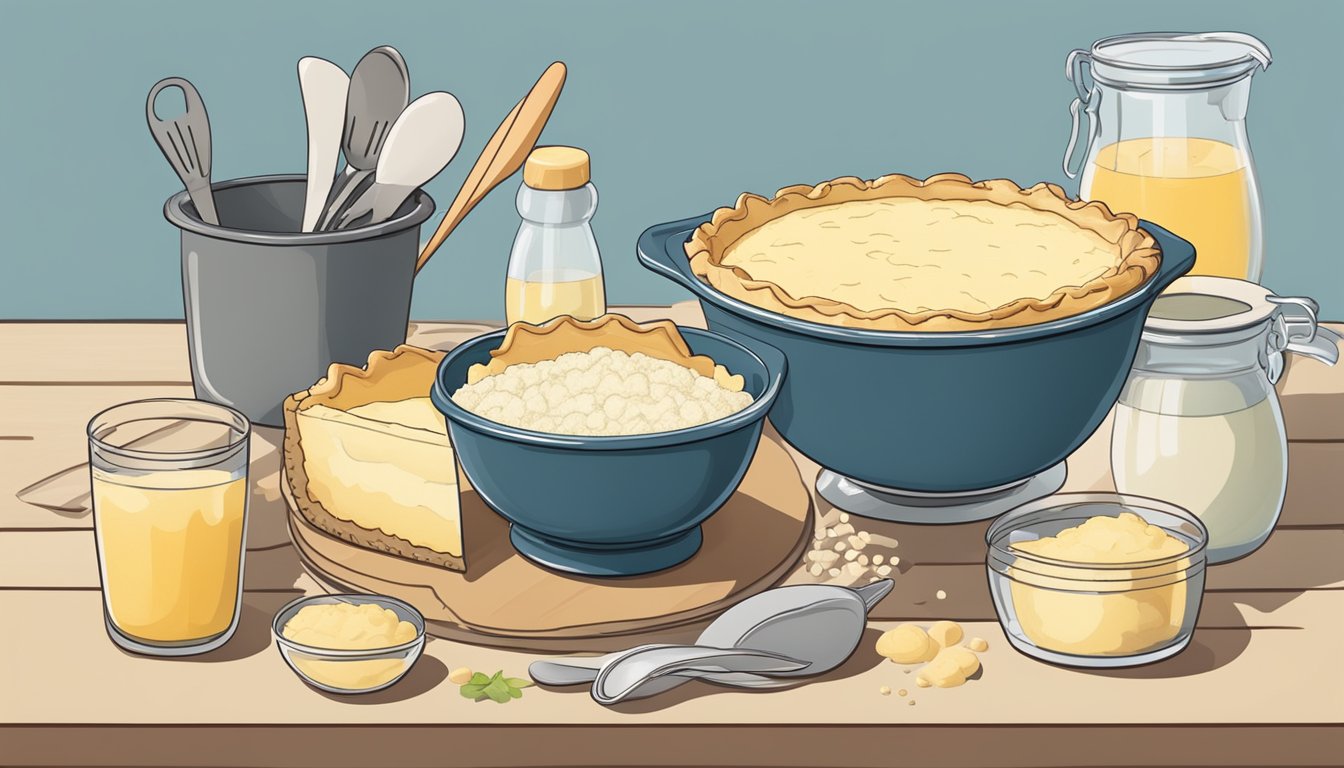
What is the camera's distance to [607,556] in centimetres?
155

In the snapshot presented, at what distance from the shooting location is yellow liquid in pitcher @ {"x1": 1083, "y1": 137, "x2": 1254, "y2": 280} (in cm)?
192

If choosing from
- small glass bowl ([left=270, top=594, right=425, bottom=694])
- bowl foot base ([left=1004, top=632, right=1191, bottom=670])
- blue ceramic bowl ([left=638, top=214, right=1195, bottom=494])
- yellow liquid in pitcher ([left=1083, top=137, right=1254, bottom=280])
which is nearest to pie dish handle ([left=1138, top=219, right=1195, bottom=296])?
blue ceramic bowl ([left=638, top=214, right=1195, bottom=494])

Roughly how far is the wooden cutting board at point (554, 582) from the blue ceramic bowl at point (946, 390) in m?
0.09

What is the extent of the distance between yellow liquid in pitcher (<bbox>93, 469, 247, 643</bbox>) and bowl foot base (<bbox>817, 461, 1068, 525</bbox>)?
0.55 m

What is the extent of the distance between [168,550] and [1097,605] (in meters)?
0.70

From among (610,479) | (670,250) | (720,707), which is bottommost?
(720,707)

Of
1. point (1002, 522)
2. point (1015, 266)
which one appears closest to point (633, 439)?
point (1002, 522)

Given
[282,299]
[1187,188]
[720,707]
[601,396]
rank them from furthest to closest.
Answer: [1187,188] → [282,299] → [601,396] → [720,707]

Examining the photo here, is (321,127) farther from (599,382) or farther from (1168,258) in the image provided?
(1168,258)

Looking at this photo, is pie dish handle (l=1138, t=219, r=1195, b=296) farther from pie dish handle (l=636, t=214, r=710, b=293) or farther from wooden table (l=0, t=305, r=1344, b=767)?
pie dish handle (l=636, t=214, r=710, b=293)

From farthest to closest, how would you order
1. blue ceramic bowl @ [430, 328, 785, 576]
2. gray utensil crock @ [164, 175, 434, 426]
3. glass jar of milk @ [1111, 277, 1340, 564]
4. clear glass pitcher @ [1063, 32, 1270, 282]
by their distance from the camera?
clear glass pitcher @ [1063, 32, 1270, 282]
gray utensil crock @ [164, 175, 434, 426]
glass jar of milk @ [1111, 277, 1340, 564]
blue ceramic bowl @ [430, 328, 785, 576]

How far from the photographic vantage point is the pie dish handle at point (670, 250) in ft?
5.42

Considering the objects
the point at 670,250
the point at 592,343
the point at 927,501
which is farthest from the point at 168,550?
the point at 927,501

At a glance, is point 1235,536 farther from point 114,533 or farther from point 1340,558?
point 114,533
